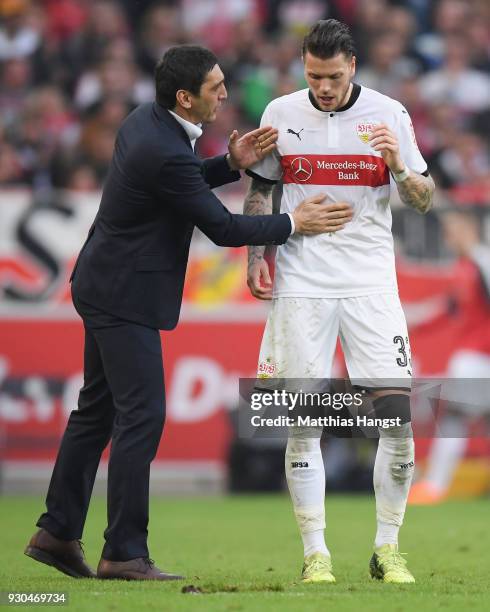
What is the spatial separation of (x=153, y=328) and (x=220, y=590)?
126cm

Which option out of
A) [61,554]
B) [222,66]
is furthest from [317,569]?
[222,66]

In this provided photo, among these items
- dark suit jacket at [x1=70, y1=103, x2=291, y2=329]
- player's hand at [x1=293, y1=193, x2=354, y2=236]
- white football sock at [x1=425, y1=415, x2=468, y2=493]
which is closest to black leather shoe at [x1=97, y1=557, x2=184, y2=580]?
dark suit jacket at [x1=70, y1=103, x2=291, y2=329]

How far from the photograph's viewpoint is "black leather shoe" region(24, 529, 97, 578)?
629cm

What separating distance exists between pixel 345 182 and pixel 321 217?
8.4 inches

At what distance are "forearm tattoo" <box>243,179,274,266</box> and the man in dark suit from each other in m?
0.13

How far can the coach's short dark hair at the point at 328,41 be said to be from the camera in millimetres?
5891

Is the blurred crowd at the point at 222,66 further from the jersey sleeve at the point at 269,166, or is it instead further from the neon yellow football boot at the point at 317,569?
the neon yellow football boot at the point at 317,569

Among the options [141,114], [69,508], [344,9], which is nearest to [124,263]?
[141,114]

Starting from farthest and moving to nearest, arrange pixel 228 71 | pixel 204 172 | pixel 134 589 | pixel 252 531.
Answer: pixel 228 71, pixel 252 531, pixel 204 172, pixel 134 589

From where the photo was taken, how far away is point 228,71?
1508 centimetres

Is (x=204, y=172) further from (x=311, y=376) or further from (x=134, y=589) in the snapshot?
(x=134, y=589)

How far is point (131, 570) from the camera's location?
19.6 ft

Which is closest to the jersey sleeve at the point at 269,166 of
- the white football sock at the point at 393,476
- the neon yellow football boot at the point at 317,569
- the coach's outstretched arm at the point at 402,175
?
the coach's outstretched arm at the point at 402,175

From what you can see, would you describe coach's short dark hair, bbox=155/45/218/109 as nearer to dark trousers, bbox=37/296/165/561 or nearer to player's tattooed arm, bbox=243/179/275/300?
player's tattooed arm, bbox=243/179/275/300
